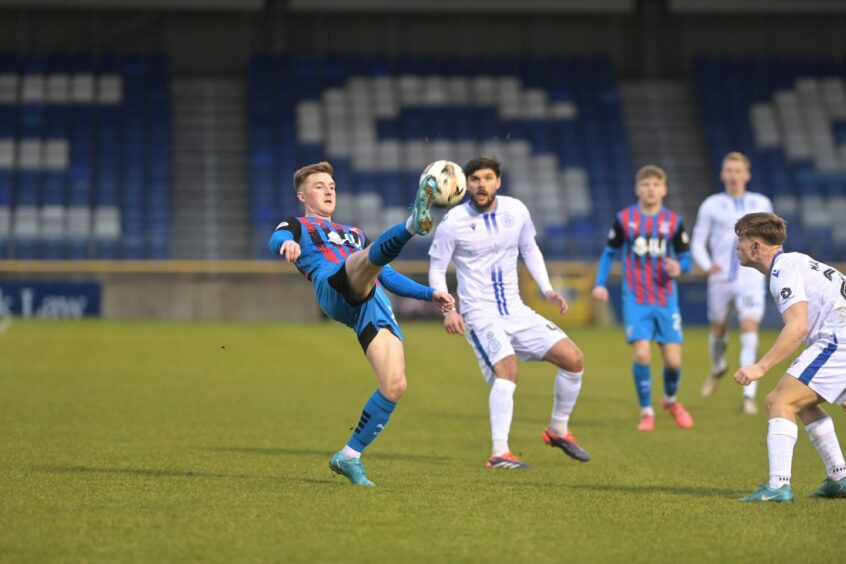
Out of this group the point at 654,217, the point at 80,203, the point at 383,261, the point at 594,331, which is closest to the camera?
the point at 383,261

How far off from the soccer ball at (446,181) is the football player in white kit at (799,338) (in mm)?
1675

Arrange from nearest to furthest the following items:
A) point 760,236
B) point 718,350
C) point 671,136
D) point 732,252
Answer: point 760,236 < point 732,252 < point 718,350 < point 671,136

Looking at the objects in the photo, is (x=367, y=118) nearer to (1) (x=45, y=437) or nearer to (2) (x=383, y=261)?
(1) (x=45, y=437)

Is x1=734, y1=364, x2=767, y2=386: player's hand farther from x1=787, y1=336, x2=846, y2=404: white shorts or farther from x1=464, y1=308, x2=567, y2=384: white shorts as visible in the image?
x1=464, y1=308, x2=567, y2=384: white shorts

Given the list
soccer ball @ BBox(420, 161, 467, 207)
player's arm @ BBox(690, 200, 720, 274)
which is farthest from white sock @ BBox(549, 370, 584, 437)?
player's arm @ BBox(690, 200, 720, 274)

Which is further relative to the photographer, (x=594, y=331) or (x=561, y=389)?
(x=594, y=331)

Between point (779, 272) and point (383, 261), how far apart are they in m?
2.12

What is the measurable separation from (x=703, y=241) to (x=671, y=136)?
22350 mm

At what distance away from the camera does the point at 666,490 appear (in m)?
7.86

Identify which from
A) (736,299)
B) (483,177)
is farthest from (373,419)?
(736,299)

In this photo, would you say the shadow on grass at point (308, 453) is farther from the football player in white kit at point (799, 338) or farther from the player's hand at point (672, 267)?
the player's hand at point (672, 267)

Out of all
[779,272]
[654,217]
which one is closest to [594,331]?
[654,217]

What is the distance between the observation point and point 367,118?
33.8 meters

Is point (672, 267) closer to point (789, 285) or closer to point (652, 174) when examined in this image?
point (652, 174)
